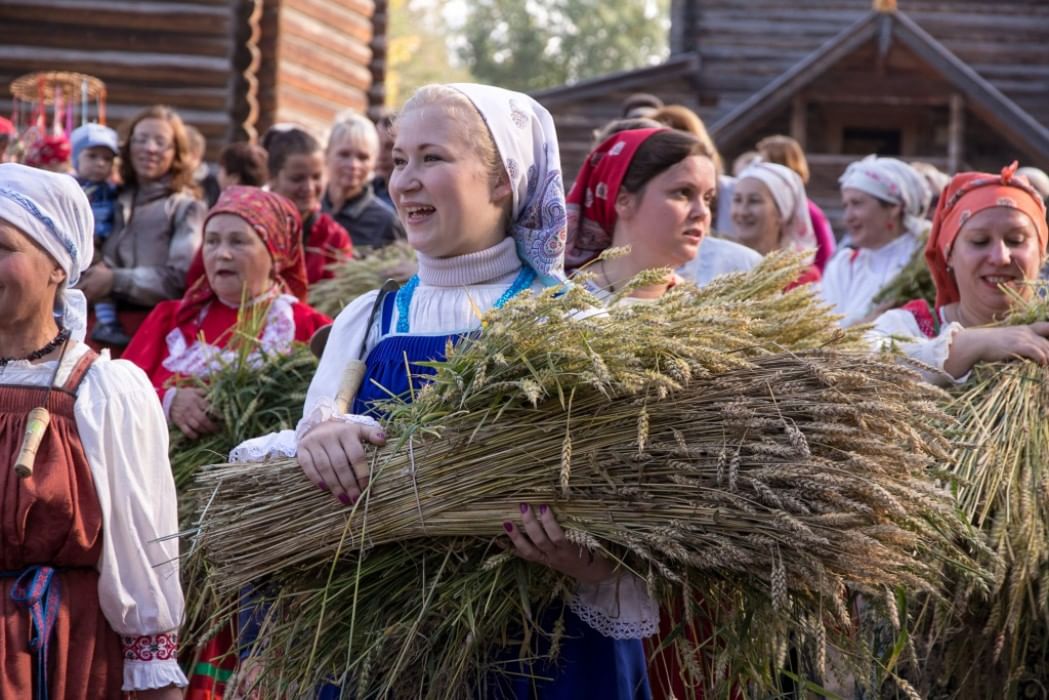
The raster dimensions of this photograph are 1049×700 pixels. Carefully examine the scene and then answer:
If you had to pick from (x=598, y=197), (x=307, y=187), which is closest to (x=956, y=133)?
(x=307, y=187)

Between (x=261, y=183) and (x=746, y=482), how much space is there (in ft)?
15.6

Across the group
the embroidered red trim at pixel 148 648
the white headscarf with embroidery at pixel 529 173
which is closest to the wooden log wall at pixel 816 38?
the white headscarf with embroidery at pixel 529 173

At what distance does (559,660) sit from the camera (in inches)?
118

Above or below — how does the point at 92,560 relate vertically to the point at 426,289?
below

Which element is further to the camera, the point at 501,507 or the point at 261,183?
the point at 261,183

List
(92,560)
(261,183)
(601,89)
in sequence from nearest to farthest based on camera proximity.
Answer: (92,560) → (261,183) → (601,89)

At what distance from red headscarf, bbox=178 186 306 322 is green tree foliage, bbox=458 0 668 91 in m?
42.9

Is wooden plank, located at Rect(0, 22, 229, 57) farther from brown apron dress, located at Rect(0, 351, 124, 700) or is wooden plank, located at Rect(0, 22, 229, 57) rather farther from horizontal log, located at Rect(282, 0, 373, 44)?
brown apron dress, located at Rect(0, 351, 124, 700)

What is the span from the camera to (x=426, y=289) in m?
3.27

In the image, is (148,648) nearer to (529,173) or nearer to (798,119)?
(529,173)

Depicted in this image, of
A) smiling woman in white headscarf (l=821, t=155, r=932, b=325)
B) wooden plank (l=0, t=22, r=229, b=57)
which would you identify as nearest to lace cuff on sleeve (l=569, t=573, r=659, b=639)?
smiling woman in white headscarf (l=821, t=155, r=932, b=325)

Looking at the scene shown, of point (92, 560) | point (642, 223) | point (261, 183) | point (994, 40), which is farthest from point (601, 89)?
point (92, 560)

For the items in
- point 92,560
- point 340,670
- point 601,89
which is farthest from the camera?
point 601,89

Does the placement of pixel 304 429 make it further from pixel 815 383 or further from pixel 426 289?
pixel 815 383
